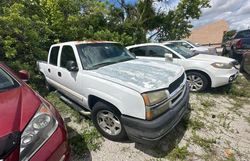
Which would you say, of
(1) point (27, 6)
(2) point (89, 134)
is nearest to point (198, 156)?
(2) point (89, 134)

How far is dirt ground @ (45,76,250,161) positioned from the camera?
3.11 metres

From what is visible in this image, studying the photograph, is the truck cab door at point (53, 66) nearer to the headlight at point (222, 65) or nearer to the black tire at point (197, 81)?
the black tire at point (197, 81)

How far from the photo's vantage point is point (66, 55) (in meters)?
4.39

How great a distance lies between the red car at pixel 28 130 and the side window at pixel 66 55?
1685 mm

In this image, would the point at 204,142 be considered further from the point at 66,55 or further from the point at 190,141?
the point at 66,55

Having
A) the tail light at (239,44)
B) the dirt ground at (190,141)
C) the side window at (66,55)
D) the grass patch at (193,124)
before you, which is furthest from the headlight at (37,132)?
the tail light at (239,44)

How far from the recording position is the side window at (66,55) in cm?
415

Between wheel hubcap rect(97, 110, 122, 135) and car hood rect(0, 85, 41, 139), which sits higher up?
car hood rect(0, 85, 41, 139)

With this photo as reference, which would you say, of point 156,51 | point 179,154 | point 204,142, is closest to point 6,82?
point 179,154

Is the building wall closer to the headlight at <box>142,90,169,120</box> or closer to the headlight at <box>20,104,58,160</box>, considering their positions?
the headlight at <box>142,90,169,120</box>

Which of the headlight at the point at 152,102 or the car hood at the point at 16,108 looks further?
the headlight at the point at 152,102

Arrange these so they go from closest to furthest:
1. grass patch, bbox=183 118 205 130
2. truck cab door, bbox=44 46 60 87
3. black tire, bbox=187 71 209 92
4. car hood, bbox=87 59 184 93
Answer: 1. car hood, bbox=87 59 184 93
2. grass patch, bbox=183 118 205 130
3. truck cab door, bbox=44 46 60 87
4. black tire, bbox=187 71 209 92

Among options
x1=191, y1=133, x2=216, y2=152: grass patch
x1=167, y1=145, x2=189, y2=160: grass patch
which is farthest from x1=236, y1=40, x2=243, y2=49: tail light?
x1=167, y1=145, x2=189, y2=160: grass patch

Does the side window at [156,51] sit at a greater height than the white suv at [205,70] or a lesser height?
greater
